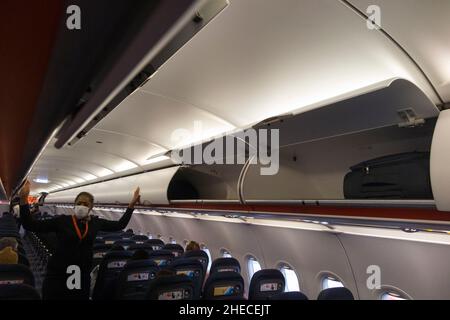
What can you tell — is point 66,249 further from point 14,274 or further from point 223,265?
point 223,265

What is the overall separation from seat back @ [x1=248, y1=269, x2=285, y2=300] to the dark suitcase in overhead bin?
1711 mm

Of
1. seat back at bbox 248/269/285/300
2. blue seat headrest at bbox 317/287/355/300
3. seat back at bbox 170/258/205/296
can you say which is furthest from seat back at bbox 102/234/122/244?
blue seat headrest at bbox 317/287/355/300

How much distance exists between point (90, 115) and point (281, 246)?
4.68 metres

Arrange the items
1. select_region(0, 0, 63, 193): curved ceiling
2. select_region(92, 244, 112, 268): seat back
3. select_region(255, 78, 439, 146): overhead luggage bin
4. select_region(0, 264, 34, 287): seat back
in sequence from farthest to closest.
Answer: select_region(92, 244, 112, 268): seat back → select_region(0, 264, 34, 287): seat back → select_region(255, 78, 439, 146): overhead luggage bin → select_region(0, 0, 63, 193): curved ceiling

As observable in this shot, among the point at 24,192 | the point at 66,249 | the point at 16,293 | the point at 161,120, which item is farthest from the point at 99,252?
the point at 16,293

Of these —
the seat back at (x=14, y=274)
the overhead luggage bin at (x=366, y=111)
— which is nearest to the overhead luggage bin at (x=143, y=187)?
the seat back at (x=14, y=274)

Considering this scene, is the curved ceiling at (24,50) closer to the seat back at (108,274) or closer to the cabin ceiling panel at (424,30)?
the cabin ceiling panel at (424,30)

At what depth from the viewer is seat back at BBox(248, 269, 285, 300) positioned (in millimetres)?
4363

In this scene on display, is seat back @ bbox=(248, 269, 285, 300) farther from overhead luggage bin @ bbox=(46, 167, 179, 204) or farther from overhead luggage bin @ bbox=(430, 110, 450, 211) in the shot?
overhead luggage bin @ bbox=(430, 110, 450, 211)

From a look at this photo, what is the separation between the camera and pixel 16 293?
2568mm

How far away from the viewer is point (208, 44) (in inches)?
119


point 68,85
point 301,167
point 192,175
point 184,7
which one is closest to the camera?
point 184,7
